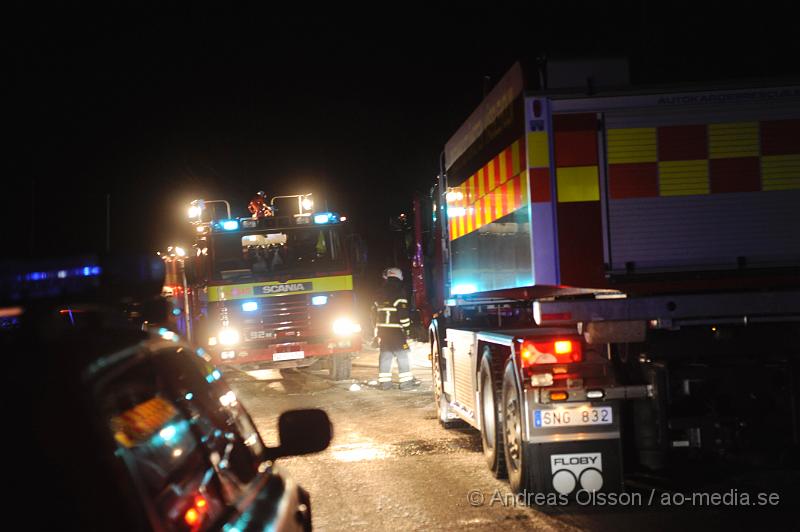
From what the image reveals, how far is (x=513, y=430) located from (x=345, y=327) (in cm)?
862

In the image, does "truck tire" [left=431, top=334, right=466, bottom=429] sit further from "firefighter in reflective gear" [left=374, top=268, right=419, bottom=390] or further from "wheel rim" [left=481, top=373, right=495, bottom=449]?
"firefighter in reflective gear" [left=374, top=268, right=419, bottom=390]

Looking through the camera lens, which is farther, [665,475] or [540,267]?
[665,475]

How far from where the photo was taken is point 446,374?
10.2 metres

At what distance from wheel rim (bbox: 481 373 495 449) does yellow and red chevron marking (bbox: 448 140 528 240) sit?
4.49ft

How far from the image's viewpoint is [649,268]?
6.04 meters

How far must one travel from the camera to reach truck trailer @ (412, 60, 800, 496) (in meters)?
5.96

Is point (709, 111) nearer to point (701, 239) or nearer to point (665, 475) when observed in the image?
point (701, 239)

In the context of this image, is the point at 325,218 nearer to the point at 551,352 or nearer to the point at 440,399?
the point at 440,399

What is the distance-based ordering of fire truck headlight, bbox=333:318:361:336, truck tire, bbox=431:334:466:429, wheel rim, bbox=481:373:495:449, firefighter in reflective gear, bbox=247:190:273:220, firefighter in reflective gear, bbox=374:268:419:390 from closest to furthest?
wheel rim, bbox=481:373:495:449 < truck tire, bbox=431:334:466:429 < firefighter in reflective gear, bbox=374:268:419:390 < fire truck headlight, bbox=333:318:361:336 < firefighter in reflective gear, bbox=247:190:273:220

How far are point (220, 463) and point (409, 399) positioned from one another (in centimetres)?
1042

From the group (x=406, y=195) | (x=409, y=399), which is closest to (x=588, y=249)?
(x=409, y=399)

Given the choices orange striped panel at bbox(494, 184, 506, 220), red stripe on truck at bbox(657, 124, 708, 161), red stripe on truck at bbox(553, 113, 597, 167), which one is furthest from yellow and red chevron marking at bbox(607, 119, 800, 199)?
orange striped panel at bbox(494, 184, 506, 220)

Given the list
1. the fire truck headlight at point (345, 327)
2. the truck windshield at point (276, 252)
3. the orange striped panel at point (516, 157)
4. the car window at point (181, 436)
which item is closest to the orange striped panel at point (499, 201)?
the orange striped panel at point (516, 157)

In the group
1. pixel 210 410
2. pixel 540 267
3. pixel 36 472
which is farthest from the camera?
pixel 540 267
